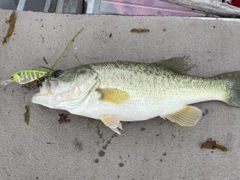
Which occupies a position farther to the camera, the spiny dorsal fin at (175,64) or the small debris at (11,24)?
the small debris at (11,24)

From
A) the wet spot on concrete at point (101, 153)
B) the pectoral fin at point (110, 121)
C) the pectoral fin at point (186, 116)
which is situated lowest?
the wet spot on concrete at point (101, 153)

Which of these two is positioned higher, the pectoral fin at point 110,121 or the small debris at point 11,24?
the small debris at point 11,24

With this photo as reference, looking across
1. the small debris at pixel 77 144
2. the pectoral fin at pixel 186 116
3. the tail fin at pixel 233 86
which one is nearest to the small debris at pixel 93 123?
the small debris at pixel 77 144

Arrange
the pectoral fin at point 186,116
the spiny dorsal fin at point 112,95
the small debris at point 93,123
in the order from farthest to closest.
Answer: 1. the small debris at point 93,123
2. the pectoral fin at point 186,116
3. the spiny dorsal fin at point 112,95

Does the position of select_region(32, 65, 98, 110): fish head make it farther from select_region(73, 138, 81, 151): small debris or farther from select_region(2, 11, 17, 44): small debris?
select_region(2, 11, 17, 44): small debris

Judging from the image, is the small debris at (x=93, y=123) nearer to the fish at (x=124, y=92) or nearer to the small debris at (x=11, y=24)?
the fish at (x=124, y=92)

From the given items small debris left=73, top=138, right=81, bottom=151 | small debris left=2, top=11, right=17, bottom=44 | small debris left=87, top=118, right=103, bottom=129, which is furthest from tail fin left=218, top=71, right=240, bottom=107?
small debris left=2, top=11, right=17, bottom=44

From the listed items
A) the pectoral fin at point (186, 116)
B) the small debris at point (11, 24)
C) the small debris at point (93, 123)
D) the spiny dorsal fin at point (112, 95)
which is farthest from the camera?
the small debris at point (11, 24)

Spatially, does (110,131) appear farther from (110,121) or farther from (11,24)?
(11,24)
